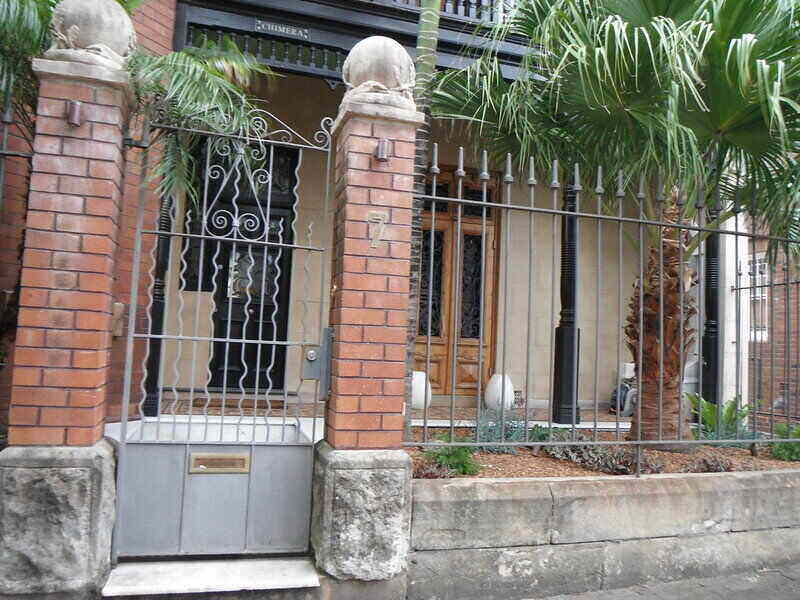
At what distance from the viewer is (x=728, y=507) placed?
3533mm

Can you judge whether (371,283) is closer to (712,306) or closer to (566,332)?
(566,332)

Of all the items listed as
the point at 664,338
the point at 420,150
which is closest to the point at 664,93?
the point at 420,150

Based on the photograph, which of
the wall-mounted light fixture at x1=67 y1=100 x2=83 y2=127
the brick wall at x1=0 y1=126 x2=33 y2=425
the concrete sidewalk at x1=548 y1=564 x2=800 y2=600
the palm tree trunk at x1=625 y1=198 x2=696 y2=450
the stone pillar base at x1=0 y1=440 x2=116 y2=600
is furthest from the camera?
the palm tree trunk at x1=625 y1=198 x2=696 y2=450

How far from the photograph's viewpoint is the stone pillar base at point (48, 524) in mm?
2488

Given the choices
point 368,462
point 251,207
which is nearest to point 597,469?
point 368,462

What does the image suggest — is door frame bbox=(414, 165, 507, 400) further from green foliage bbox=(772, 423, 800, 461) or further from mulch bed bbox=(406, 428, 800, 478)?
green foliage bbox=(772, 423, 800, 461)

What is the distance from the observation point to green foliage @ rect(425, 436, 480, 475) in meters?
3.37

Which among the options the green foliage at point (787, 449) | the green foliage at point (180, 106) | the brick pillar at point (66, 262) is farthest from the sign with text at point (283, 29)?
the green foliage at point (787, 449)

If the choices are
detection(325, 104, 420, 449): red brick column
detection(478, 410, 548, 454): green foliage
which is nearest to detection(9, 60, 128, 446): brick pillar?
detection(325, 104, 420, 449): red brick column

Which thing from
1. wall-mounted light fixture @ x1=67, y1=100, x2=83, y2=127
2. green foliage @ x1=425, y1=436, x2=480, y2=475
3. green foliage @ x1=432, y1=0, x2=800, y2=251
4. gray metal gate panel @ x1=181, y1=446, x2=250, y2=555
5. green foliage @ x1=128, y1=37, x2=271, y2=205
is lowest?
gray metal gate panel @ x1=181, y1=446, x2=250, y2=555

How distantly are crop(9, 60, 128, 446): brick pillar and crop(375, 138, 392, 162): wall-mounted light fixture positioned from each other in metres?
1.22

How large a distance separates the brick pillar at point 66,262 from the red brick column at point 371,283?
3.58ft

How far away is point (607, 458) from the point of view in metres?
3.84

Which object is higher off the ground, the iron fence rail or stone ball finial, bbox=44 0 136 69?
stone ball finial, bbox=44 0 136 69
